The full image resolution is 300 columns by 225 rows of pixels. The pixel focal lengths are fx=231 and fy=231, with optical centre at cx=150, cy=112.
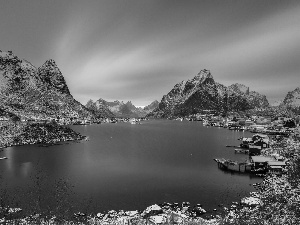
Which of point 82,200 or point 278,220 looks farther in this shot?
point 82,200

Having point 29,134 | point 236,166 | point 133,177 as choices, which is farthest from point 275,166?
point 29,134

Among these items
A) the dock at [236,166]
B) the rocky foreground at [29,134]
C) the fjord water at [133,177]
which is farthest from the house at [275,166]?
the rocky foreground at [29,134]

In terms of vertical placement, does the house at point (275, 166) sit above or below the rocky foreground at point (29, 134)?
below

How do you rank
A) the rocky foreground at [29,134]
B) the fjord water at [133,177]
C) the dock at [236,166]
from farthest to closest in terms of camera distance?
the rocky foreground at [29,134]
the dock at [236,166]
the fjord water at [133,177]

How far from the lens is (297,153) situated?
20516 millimetres

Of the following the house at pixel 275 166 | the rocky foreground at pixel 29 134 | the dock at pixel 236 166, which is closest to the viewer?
the house at pixel 275 166

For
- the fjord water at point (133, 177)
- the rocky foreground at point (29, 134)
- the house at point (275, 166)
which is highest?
the rocky foreground at point (29, 134)

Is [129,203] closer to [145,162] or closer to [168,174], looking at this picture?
[168,174]

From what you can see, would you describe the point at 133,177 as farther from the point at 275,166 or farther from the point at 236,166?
the point at 275,166

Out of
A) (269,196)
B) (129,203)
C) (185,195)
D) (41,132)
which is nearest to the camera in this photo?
(269,196)

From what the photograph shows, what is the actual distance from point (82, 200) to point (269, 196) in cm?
4251

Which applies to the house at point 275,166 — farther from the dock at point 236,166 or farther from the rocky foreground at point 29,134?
the rocky foreground at point 29,134

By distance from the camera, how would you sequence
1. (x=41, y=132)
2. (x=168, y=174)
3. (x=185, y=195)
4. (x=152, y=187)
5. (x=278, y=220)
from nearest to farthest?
(x=278, y=220) → (x=185, y=195) → (x=152, y=187) → (x=168, y=174) → (x=41, y=132)

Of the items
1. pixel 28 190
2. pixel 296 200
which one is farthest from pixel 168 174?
pixel 296 200
